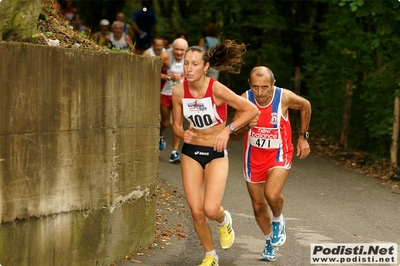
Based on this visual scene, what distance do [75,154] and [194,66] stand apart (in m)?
1.42

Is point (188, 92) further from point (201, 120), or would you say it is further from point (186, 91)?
point (201, 120)

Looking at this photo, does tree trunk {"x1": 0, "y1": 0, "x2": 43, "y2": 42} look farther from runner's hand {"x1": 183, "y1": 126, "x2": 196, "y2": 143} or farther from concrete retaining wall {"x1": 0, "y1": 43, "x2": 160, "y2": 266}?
runner's hand {"x1": 183, "y1": 126, "x2": 196, "y2": 143}

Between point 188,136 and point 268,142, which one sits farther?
point 268,142

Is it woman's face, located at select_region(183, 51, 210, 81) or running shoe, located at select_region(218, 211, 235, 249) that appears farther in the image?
running shoe, located at select_region(218, 211, 235, 249)

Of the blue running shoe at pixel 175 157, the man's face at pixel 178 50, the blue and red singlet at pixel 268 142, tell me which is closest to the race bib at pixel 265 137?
the blue and red singlet at pixel 268 142

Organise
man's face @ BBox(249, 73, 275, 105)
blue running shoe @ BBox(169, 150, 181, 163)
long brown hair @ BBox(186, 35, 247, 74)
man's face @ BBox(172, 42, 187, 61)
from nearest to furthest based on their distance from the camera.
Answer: long brown hair @ BBox(186, 35, 247, 74) < man's face @ BBox(249, 73, 275, 105) < man's face @ BBox(172, 42, 187, 61) < blue running shoe @ BBox(169, 150, 181, 163)

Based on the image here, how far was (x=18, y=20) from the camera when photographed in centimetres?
755

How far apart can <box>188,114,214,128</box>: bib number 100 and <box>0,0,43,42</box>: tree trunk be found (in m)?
1.68

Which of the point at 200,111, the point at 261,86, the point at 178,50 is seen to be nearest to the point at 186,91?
the point at 200,111

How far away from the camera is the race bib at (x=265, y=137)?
873cm

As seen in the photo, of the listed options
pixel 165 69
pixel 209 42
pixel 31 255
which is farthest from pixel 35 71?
pixel 209 42

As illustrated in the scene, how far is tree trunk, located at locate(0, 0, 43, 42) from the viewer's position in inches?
294

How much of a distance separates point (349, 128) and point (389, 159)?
3.14m

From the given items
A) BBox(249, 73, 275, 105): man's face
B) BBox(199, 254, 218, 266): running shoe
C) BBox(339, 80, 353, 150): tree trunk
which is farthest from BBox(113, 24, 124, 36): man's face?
BBox(199, 254, 218, 266): running shoe
